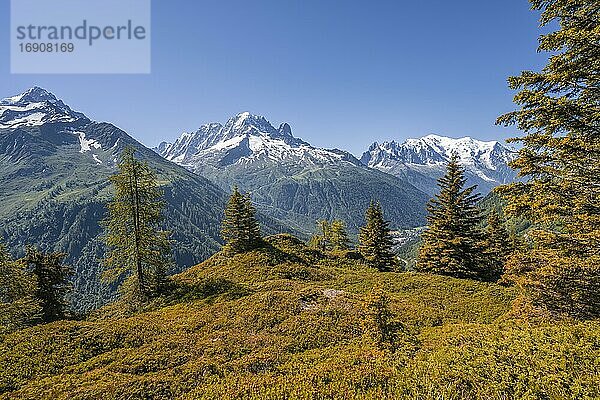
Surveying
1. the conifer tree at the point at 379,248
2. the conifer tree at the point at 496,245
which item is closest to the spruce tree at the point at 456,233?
the conifer tree at the point at 496,245

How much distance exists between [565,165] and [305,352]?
13.3 metres

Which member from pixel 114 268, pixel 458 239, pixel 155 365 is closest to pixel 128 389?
pixel 155 365

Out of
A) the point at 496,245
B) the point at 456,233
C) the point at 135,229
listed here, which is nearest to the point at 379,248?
the point at 456,233

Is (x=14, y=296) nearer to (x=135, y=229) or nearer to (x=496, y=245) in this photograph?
(x=135, y=229)

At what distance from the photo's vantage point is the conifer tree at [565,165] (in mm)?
11625

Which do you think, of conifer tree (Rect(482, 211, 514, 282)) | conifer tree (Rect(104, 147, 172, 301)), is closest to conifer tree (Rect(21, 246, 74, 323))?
conifer tree (Rect(104, 147, 172, 301))

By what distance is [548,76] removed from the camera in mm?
12188

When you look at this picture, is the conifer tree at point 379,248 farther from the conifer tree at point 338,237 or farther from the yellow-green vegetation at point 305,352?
the yellow-green vegetation at point 305,352

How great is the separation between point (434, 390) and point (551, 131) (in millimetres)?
11314

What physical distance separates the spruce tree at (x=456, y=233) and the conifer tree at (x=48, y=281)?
41110mm

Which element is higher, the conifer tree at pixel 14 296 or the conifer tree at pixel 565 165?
the conifer tree at pixel 565 165

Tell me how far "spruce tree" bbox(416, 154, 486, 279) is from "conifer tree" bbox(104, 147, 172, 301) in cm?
2990

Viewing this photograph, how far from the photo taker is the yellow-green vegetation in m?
8.05

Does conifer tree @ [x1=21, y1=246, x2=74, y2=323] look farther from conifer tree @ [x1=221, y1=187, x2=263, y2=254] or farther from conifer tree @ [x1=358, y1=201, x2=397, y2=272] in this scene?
conifer tree @ [x1=358, y1=201, x2=397, y2=272]
